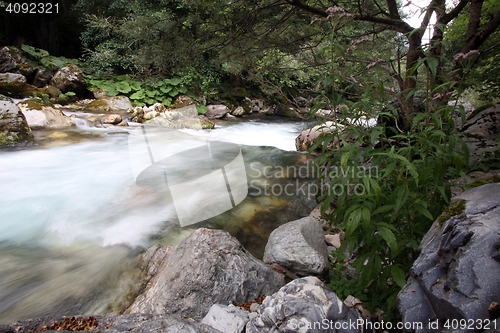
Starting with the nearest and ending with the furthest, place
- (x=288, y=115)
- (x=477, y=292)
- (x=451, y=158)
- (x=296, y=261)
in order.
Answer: (x=477, y=292) < (x=451, y=158) < (x=296, y=261) < (x=288, y=115)

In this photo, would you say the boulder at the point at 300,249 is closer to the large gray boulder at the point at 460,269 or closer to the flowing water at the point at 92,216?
the flowing water at the point at 92,216

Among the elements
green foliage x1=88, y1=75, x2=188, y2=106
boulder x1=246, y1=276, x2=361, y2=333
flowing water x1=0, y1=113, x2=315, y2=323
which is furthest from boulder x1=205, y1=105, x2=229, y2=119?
boulder x1=246, y1=276, x2=361, y2=333

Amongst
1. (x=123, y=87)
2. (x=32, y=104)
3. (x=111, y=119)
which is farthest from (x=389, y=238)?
(x=123, y=87)

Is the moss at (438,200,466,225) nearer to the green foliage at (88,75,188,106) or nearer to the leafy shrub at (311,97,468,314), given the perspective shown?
the leafy shrub at (311,97,468,314)

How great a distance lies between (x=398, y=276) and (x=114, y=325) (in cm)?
183

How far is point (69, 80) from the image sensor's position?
34.9 feet

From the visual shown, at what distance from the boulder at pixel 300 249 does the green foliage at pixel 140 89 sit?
32.7 feet

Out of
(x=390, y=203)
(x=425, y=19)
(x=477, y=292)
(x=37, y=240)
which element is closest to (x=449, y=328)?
(x=477, y=292)

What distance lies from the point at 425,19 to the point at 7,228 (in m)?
6.02

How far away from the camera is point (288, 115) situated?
1462 centimetres

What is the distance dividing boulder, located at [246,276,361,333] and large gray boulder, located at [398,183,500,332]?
0.43 metres

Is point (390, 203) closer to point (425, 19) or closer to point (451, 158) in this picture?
point (451, 158)

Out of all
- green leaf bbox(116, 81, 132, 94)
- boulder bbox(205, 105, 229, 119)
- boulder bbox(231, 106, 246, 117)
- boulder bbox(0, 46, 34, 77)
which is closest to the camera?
boulder bbox(0, 46, 34, 77)

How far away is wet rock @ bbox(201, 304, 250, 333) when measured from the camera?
6.21 ft
